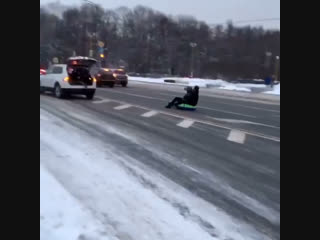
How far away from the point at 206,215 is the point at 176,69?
71639 mm

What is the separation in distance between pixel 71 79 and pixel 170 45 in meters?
61.7

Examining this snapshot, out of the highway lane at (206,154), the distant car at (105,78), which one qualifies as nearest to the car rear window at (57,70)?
the highway lane at (206,154)

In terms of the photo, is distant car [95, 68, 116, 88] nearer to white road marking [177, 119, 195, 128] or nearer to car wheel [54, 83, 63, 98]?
car wheel [54, 83, 63, 98]

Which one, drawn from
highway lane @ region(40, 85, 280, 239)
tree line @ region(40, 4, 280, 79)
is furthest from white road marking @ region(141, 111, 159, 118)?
tree line @ region(40, 4, 280, 79)

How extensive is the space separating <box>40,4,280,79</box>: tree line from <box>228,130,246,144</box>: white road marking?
189 feet

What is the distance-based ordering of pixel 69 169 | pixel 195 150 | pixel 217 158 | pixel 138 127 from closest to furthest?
pixel 69 169 < pixel 217 158 < pixel 195 150 < pixel 138 127

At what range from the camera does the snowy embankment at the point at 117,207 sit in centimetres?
416

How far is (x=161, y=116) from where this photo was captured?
1384 centimetres

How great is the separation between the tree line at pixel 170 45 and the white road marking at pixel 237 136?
5767 cm

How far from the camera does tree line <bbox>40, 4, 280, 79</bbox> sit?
72688mm

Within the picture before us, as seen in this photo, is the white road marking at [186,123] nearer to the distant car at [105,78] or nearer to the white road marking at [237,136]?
the white road marking at [237,136]

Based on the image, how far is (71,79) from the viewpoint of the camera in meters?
17.8

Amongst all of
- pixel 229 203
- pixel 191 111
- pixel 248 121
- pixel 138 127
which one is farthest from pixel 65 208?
pixel 191 111

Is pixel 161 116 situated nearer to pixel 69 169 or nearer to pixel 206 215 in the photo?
pixel 69 169
